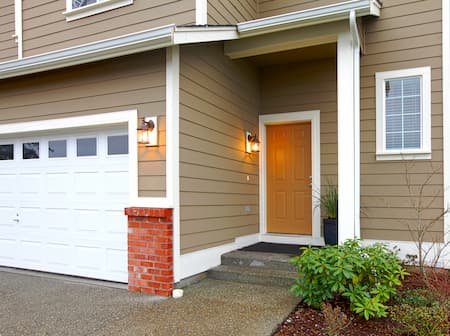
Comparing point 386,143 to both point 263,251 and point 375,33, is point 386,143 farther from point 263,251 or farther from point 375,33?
point 263,251

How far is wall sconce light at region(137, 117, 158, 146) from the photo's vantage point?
4.18 meters

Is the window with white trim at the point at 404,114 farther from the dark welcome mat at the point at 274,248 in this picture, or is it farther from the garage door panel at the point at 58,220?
the garage door panel at the point at 58,220

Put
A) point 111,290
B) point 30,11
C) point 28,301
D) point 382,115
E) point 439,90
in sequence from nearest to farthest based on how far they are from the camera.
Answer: point 28,301
point 111,290
point 439,90
point 382,115
point 30,11

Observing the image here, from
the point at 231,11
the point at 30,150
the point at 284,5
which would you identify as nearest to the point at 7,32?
the point at 30,150

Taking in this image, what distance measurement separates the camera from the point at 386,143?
5133mm

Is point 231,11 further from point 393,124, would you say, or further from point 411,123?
point 411,123

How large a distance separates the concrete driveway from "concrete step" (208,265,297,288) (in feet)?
0.33

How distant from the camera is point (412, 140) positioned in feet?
16.4

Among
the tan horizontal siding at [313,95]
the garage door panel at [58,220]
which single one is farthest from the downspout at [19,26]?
the tan horizontal siding at [313,95]

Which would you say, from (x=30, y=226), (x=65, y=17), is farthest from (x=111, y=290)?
(x=65, y=17)

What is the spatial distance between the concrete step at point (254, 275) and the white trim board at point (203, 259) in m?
0.12

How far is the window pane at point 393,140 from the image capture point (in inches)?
199

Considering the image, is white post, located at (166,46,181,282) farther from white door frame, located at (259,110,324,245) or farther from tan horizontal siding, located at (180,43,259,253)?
white door frame, located at (259,110,324,245)

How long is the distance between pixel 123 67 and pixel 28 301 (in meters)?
2.92
